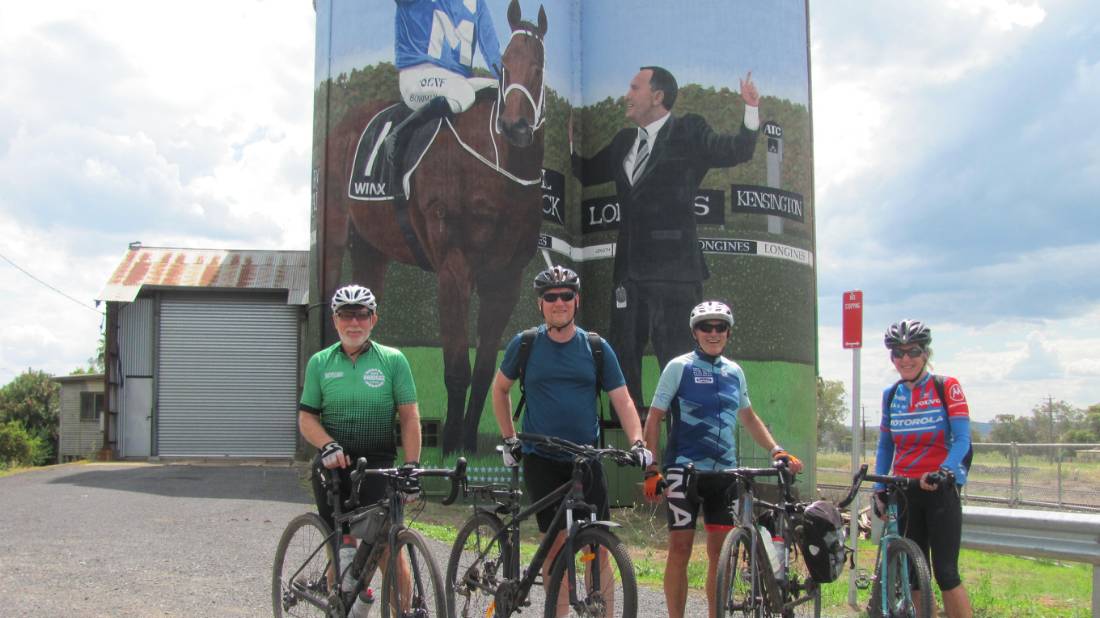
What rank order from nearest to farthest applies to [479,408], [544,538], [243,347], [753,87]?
1. [544,538]
2. [479,408]
3. [753,87]
4. [243,347]

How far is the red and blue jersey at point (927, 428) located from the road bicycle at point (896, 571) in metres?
0.23

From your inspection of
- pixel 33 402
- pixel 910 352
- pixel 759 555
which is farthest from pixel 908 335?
pixel 33 402

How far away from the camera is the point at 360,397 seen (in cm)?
582

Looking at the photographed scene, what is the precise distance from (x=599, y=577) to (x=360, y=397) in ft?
5.71

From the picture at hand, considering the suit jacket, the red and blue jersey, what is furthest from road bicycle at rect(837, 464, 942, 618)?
the suit jacket

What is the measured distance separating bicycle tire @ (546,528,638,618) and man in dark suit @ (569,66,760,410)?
16088 mm

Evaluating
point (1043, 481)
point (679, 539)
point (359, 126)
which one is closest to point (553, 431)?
point (679, 539)

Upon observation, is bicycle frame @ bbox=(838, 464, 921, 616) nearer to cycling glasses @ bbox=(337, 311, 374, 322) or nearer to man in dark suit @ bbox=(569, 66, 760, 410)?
cycling glasses @ bbox=(337, 311, 374, 322)

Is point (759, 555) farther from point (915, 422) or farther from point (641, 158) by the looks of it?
point (641, 158)

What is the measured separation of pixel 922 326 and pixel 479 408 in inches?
565

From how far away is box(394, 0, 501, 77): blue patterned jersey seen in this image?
19.8 metres

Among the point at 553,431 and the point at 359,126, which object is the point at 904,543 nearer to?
the point at 553,431

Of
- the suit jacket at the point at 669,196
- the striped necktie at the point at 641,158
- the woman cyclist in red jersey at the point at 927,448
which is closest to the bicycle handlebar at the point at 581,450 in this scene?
the woman cyclist in red jersey at the point at 927,448

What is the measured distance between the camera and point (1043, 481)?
24.9 metres
